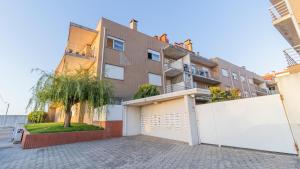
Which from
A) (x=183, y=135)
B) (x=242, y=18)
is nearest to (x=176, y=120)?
(x=183, y=135)

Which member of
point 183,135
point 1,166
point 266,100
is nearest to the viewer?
point 1,166

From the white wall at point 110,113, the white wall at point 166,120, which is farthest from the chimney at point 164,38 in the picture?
the white wall at point 110,113

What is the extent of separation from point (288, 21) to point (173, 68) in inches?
411

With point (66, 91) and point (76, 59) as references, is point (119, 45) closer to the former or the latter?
point (76, 59)

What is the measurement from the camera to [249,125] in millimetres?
6336

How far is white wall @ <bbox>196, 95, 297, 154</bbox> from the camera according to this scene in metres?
5.46

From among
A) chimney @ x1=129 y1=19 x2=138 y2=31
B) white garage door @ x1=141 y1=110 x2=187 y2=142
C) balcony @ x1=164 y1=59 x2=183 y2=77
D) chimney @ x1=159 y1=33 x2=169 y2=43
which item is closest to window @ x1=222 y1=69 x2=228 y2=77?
balcony @ x1=164 y1=59 x2=183 y2=77

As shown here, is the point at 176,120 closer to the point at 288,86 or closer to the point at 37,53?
the point at 288,86

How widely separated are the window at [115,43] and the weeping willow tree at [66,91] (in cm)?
503

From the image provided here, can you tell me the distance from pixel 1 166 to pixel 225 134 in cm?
954

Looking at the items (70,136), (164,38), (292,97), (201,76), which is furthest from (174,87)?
(292,97)

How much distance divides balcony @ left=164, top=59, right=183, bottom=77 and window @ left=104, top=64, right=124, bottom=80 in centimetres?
623

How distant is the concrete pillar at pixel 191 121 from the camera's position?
806 cm

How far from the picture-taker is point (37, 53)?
1579cm
